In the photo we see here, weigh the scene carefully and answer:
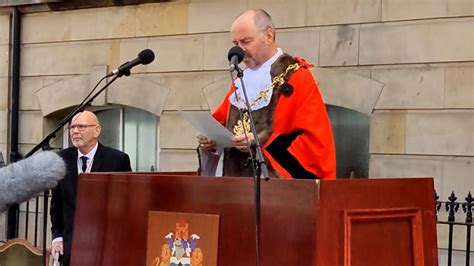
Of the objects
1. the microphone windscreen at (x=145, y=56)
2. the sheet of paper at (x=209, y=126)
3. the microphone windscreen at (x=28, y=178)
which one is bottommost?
the microphone windscreen at (x=28, y=178)

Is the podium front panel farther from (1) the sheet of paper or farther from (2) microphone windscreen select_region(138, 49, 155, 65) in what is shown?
(2) microphone windscreen select_region(138, 49, 155, 65)

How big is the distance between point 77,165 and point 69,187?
0.22 m

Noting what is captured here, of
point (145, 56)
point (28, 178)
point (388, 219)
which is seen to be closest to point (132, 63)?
point (145, 56)

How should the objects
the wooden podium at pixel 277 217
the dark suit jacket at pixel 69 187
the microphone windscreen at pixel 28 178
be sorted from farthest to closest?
the dark suit jacket at pixel 69 187 < the wooden podium at pixel 277 217 < the microphone windscreen at pixel 28 178

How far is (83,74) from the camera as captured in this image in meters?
9.91

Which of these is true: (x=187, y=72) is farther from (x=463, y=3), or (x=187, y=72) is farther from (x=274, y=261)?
(x=274, y=261)

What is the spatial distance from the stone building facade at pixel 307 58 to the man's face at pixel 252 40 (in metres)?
3.50

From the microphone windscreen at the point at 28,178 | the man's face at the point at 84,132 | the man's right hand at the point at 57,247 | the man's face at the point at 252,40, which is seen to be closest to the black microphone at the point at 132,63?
the man's face at the point at 252,40

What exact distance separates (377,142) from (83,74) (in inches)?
162

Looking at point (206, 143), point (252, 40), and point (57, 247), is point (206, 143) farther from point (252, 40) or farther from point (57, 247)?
point (57, 247)

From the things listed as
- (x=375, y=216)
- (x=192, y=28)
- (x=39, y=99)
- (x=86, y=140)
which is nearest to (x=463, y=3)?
(x=192, y=28)

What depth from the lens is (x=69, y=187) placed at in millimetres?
5711

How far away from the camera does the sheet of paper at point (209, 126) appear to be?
12.3ft

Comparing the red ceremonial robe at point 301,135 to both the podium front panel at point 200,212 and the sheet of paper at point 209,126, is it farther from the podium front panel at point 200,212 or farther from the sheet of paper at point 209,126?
the podium front panel at point 200,212
